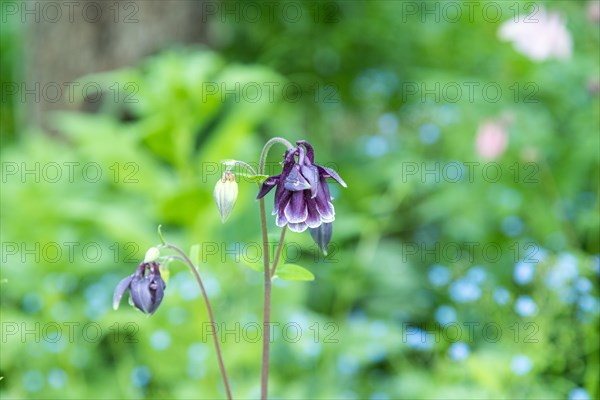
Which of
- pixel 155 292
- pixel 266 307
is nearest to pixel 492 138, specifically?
pixel 266 307

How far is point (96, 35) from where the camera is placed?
4.19 meters

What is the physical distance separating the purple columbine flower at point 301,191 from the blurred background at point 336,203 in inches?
46.9

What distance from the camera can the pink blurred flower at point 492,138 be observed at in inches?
119

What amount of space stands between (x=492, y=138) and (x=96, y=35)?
93.3 inches

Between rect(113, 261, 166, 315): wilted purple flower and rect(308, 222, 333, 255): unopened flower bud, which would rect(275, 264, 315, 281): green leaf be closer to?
rect(308, 222, 333, 255): unopened flower bud

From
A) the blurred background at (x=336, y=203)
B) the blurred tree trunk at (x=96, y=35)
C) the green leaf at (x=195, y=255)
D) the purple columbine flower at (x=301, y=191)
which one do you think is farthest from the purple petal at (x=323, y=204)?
the blurred tree trunk at (x=96, y=35)

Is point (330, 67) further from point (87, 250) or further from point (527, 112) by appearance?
point (87, 250)

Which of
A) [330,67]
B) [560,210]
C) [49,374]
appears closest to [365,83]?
[330,67]

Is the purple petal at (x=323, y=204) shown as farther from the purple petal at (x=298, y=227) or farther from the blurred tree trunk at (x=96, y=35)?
the blurred tree trunk at (x=96, y=35)

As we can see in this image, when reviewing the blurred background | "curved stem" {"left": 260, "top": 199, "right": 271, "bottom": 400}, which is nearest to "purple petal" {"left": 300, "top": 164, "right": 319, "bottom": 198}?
"curved stem" {"left": 260, "top": 199, "right": 271, "bottom": 400}

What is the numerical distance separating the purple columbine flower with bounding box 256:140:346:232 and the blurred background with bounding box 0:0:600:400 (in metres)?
1.19

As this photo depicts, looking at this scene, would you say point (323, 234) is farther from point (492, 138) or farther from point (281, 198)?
point (492, 138)

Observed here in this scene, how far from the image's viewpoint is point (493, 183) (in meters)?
3.46

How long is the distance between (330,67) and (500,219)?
177cm
